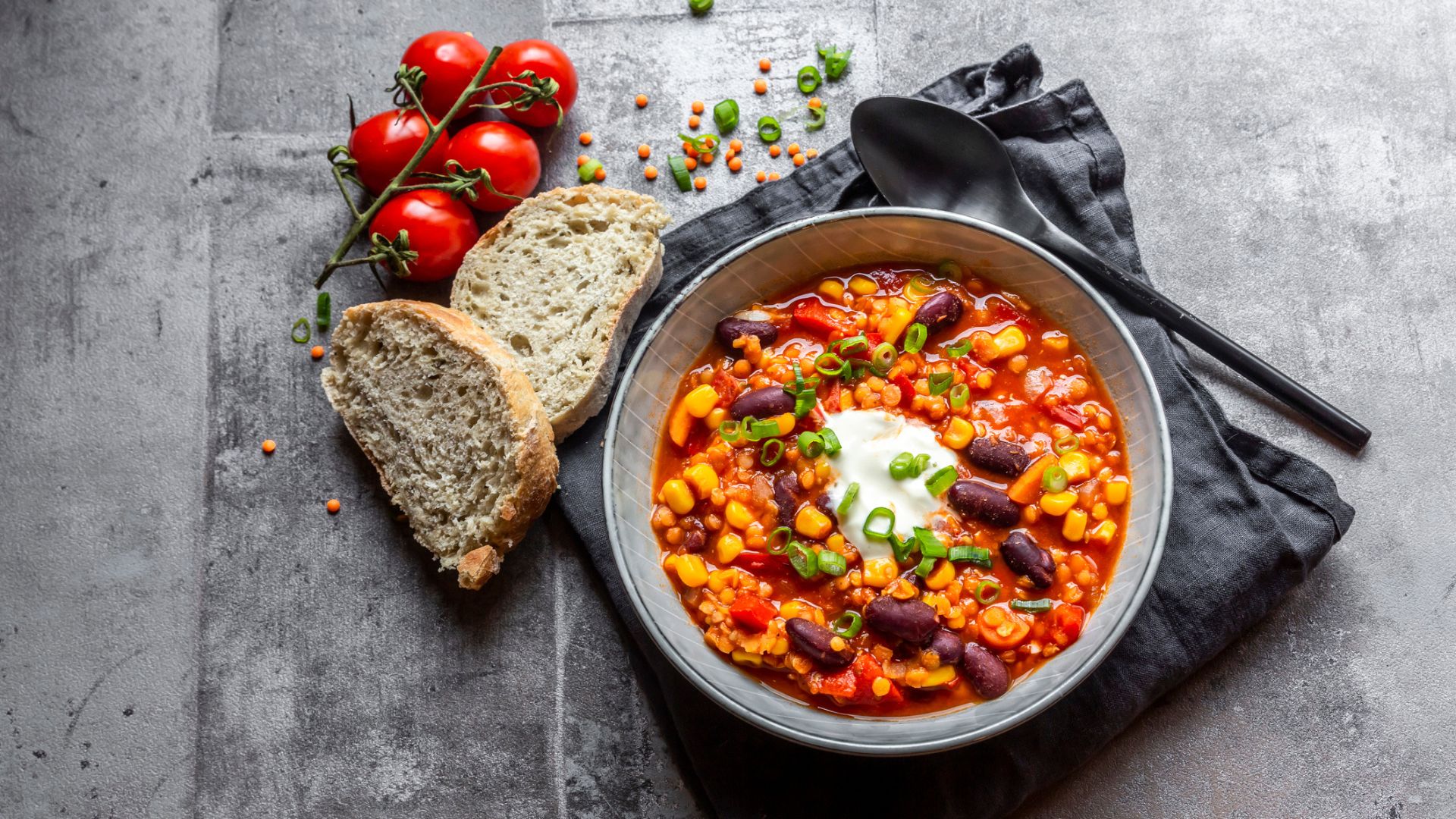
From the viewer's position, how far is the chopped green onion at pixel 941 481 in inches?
123

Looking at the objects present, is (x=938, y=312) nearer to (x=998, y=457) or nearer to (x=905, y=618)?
(x=998, y=457)

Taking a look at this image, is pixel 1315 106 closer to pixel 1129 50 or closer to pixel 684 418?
pixel 1129 50

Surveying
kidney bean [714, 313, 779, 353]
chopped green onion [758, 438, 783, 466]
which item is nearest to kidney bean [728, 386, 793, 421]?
chopped green onion [758, 438, 783, 466]

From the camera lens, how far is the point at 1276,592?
3.43 metres

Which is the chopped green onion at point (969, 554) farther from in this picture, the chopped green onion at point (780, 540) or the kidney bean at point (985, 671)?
the chopped green onion at point (780, 540)

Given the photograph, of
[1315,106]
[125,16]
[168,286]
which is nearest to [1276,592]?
[1315,106]

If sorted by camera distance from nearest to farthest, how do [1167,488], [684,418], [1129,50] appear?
[1167,488] < [684,418] < [1129,50]

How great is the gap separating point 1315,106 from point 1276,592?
6.16ft

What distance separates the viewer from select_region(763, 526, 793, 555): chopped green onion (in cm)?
317

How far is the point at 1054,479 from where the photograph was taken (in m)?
3.15

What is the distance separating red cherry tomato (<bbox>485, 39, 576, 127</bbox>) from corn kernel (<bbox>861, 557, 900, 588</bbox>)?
2016mm

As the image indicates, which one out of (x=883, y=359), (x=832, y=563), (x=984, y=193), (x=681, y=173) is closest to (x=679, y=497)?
(x=832, y=563)

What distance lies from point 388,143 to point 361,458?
118cm

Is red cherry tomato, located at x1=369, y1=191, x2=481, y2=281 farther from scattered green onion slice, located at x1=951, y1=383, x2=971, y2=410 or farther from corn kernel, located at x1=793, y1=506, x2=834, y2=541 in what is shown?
scattered green onion slice, located at x1=951, y1=383, x2=971, y2=410
